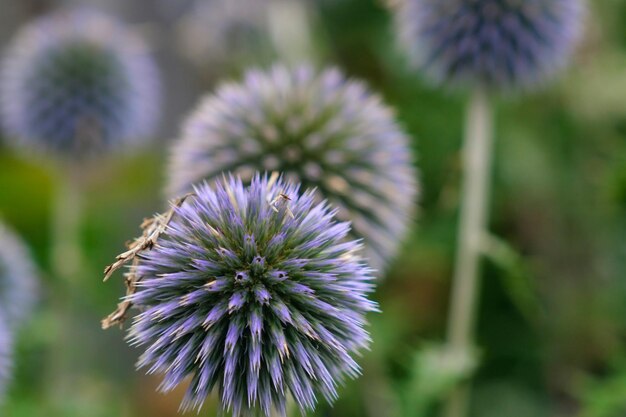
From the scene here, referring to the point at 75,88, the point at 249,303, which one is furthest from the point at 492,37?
the point at 75,88

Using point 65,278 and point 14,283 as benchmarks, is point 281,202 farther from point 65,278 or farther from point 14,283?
point 65,278

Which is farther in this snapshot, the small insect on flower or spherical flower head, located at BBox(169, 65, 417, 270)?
spherical flower head, located at BBox(169, 65, 417, 270)

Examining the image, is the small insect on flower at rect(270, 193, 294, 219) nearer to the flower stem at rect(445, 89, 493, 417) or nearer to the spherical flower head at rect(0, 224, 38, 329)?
the flower stem at rect(445, 89, 493, 417)

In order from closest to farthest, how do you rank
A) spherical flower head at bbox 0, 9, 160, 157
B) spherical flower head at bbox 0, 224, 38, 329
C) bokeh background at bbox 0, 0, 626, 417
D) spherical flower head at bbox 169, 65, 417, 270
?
spherical flower head at bbox 169, 65, 417, 270 < spherical flower head at bbox 0, 224, 38, 329 < spherical flower head at bbox 0, 9, 160, 157 < bokeh background at bbox 0, 0, 626, 417

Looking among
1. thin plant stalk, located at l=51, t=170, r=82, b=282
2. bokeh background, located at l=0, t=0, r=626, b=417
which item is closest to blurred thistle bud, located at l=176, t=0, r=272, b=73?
bokeh background, located at l=0, t=0, r=626, b=417

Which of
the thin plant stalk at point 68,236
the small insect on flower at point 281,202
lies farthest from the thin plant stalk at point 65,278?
the small insect on flower at point 281,202

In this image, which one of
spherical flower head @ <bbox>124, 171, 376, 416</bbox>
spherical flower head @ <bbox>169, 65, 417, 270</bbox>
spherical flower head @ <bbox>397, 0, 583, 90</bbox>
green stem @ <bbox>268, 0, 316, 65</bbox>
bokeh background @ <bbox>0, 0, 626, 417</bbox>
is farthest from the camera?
green stem @ <bbox>268, 0, 316, 65</bbox>

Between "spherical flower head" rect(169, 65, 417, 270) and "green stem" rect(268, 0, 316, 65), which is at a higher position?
"green stem" rect(268, 0, 316, 65)

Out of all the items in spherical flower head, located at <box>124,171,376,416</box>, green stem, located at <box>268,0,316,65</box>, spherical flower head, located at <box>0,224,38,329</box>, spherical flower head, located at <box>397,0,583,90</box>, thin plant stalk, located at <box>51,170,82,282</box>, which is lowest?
spherical flower head, located at <box>124,171,376,416</box>

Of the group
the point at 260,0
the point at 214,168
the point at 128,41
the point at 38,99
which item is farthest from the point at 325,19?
the point at 214,168
